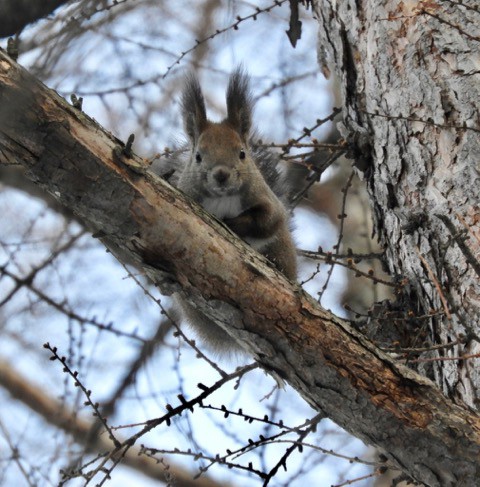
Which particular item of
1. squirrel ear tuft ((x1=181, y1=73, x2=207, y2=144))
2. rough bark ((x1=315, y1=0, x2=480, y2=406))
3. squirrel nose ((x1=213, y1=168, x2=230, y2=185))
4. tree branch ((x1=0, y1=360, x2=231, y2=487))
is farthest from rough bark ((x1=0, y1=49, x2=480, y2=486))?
tree branch ((x1=0, y1=360, x2=231, y2=487))

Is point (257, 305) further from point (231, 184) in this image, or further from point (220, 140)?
point (220, 140)

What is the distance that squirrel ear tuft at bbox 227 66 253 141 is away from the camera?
101 inches

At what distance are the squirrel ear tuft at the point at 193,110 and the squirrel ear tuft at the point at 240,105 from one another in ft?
0.30

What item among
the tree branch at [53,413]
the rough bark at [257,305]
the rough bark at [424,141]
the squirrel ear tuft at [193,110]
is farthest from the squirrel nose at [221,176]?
the tree branch at [53,413]

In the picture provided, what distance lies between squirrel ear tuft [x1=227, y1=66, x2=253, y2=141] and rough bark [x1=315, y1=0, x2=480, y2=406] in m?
0.33

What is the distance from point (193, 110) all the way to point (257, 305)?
3.55 ft

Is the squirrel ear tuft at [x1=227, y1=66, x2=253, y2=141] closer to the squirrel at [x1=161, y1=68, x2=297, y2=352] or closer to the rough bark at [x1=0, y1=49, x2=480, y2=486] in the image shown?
the squirrel at [x1=161, y1=68, x2=297, y2=352]

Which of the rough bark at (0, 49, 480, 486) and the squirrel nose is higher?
the squirrel nose

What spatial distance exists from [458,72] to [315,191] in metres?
2.32

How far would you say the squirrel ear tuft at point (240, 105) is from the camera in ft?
8.39

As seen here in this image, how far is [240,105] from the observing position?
263cm

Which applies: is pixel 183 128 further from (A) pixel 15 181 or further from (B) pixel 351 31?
(A) pixel 15 181

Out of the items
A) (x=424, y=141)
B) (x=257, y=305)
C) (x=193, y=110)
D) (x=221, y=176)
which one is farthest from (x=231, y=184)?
(x=257, y=305)

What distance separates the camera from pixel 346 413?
66.9 inches
